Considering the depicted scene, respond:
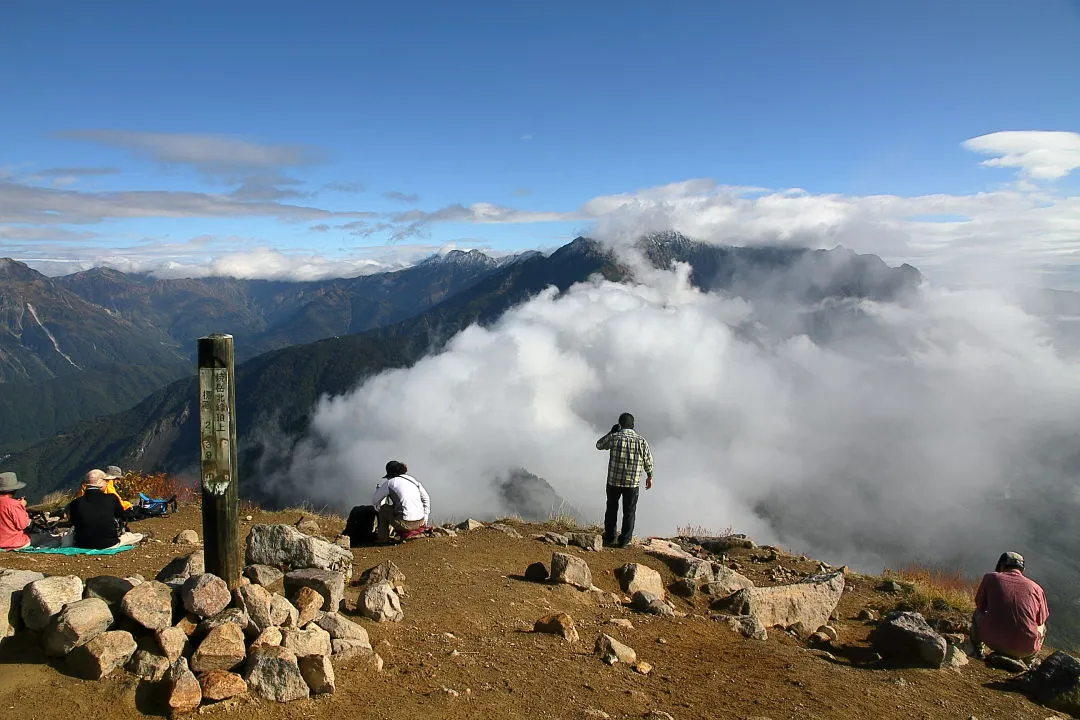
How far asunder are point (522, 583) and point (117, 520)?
23.1ft

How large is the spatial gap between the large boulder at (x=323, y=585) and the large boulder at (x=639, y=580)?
496 cm

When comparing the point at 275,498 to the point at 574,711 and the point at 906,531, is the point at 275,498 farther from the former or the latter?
the point at 574,711

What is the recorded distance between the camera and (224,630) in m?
6.35

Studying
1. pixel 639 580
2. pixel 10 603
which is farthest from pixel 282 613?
pixel 639 580

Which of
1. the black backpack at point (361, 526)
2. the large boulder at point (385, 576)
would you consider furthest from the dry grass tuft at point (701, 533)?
the large boulder at point (385, 576)

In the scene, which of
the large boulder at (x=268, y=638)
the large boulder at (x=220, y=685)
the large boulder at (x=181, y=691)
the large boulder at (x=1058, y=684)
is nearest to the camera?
the large boulder at (x=181, y=691)

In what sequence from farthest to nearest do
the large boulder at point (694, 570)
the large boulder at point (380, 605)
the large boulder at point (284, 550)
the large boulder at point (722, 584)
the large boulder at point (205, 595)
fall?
the large boulder at point (694, 570) → the large boulder at point (722, 584) → the large boulder at point (284, 550) → the large boulder at point (380, 605) → the large boulder at point (205, 595)

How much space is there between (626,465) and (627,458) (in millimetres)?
144

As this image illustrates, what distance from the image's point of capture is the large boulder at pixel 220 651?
6133 mm

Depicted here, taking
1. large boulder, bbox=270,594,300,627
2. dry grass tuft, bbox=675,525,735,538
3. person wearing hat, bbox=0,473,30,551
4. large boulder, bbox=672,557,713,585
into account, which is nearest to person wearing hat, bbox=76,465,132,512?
person wearing hat, bbox=0,473,30,551

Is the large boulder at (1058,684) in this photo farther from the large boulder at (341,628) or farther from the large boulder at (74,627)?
the large boulder at (74,627)

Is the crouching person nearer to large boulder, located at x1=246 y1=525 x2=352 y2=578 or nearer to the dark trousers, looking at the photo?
large boulder, located at x1=246 y1=525 x2=352 y2=578

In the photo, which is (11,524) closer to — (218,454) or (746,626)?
(218,454)

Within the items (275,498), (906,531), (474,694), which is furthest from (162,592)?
(906,531)
